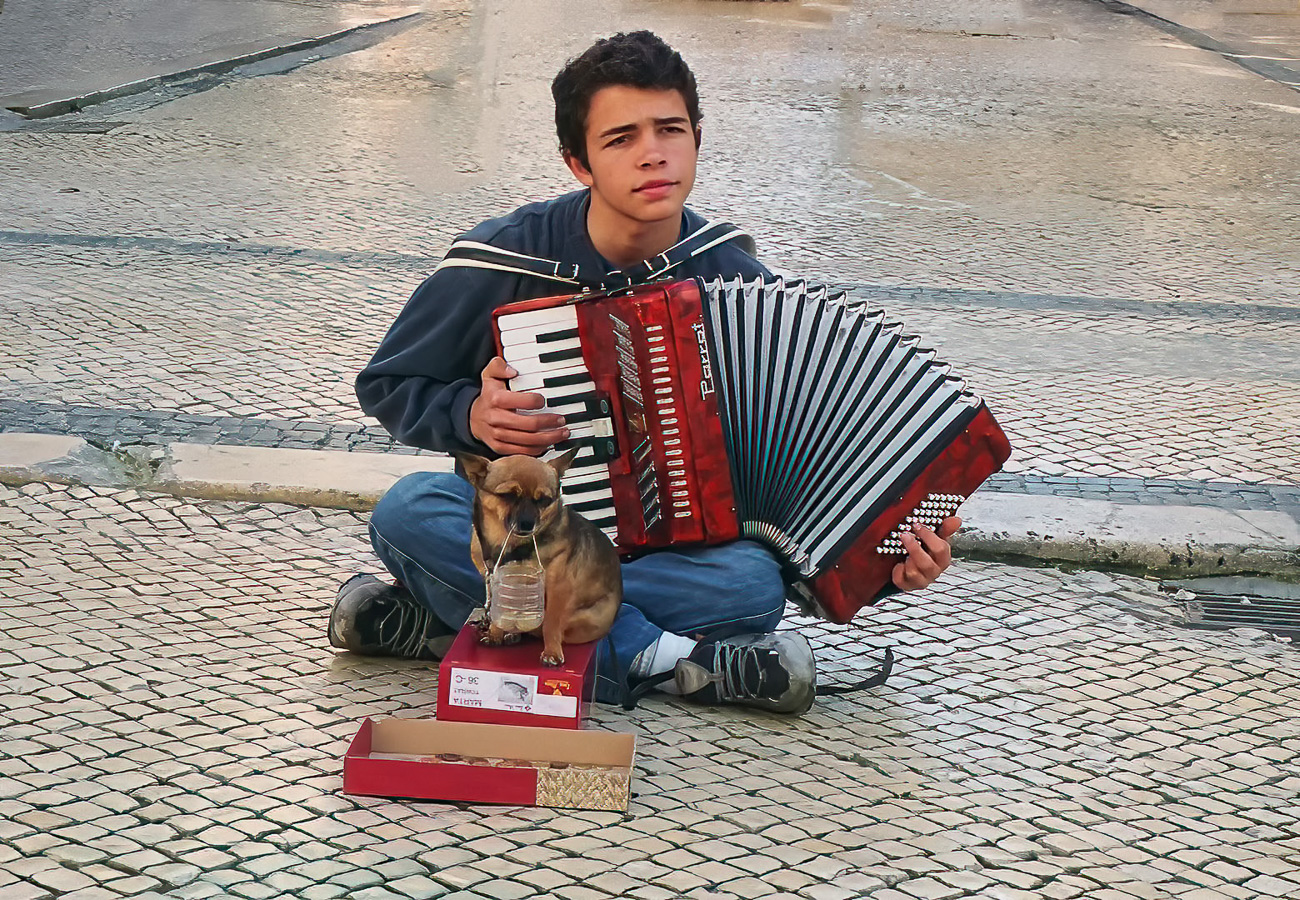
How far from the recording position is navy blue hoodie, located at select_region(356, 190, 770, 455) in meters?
2.71

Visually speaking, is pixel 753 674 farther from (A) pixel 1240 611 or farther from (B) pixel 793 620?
(A) pixel 1240 611

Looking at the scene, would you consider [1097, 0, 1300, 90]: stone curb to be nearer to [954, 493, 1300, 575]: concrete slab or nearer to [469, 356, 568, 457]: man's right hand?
[954, 493, 1300, 575]: concrete slab

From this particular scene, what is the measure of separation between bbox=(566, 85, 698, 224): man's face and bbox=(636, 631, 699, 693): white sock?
79 cm

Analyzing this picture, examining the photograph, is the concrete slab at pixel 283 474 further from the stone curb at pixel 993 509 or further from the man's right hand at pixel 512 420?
the man's right hand at pixel 512 420

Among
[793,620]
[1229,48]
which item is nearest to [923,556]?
[793,620]

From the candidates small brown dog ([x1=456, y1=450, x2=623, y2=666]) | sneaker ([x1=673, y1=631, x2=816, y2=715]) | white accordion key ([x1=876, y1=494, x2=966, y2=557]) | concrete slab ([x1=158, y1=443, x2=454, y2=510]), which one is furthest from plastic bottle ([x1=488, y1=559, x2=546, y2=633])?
concrete slab ([x1=158, y1=443, x2=454, y2=510])

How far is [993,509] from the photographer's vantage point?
3.72 m

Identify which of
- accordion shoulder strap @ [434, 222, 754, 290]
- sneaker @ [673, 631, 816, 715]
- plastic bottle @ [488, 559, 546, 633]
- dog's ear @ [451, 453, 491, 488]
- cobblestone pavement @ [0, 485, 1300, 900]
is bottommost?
cobblestone pavement @ [0, 485, 1300, 900]

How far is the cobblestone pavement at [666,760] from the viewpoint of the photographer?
2.21 metres

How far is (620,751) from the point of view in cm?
238

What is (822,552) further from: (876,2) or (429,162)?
(876,2)

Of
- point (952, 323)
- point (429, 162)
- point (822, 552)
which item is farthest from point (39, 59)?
point (822, 552)

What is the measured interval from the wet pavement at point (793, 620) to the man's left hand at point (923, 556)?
0.30 m

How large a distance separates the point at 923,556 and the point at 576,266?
2.67ft
